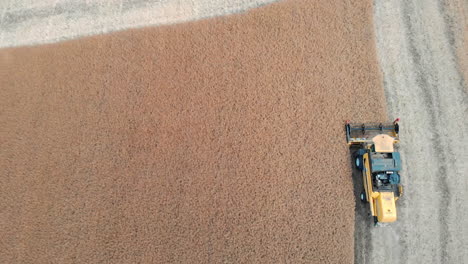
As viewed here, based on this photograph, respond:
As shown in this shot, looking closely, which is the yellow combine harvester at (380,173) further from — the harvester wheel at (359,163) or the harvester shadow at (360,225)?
the harvester shadow at (360,225)

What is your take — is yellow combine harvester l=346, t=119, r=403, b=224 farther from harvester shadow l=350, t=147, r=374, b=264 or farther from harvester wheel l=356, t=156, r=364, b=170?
harvester shadow l=350, t=147, r=374, b=264

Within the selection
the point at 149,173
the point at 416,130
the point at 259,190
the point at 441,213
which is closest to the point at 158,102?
the point at 149,173

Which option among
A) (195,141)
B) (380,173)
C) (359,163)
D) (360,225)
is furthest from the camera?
(195,141)

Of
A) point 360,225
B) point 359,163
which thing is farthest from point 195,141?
point 360,225

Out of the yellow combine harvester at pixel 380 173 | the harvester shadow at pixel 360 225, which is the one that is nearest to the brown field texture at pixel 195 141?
the harvester shadow at pixel 360 225

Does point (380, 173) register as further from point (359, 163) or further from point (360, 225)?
point (360, 225)
